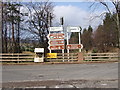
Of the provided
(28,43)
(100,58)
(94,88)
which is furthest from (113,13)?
(94,88)

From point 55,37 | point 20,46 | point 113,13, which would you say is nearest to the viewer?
point 55,37

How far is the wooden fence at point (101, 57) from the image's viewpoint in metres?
24.5

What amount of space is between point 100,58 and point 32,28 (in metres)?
15.0

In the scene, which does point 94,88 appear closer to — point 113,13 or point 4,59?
point 4,59

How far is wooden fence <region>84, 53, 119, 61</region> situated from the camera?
963 inches

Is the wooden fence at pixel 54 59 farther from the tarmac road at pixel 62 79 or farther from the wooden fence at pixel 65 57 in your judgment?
the tarmac road at pixel 62 79

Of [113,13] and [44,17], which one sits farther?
[44,17]

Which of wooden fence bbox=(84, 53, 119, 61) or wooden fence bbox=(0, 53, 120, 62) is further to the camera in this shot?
wooden fence bbox=(84, 53, 119, 61)

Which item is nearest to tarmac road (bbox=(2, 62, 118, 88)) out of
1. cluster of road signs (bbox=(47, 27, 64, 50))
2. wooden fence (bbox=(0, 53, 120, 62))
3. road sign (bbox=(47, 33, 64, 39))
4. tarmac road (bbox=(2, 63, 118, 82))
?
tarmac road (bbox=(2, 63, 118, 82))

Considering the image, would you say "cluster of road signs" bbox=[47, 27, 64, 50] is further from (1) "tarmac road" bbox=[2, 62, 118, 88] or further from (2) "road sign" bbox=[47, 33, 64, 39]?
(1) "tarmac road" bbox=[2, 62, 118, 88]

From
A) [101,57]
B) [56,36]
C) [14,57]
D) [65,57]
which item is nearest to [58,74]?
[65,57]

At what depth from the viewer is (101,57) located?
26.1 m

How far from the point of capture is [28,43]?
39688 millimetres

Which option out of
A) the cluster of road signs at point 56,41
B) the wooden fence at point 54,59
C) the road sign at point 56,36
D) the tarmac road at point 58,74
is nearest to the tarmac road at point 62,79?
the tarmac road at point 58,74
